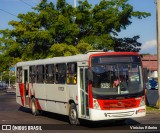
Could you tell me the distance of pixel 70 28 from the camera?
33.0 m

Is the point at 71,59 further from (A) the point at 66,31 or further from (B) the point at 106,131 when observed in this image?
(A) the point at 66,31

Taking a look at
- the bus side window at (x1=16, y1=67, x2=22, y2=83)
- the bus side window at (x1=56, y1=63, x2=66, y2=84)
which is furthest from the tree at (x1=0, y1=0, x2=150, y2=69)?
the bus side window at (x1=56, y1=63, x2=66, y2=84)

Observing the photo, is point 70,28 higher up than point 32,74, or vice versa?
point 70,28

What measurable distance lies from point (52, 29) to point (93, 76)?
1874cm

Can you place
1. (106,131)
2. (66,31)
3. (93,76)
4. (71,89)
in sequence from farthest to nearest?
(66,31), (71,89), (93,76), (106,131)

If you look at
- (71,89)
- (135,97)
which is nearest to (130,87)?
(135,97)

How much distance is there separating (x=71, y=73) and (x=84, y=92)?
149cm

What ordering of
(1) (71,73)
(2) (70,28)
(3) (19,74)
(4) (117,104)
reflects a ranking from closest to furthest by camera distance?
(4) (117,104)
(1) (71,73)
(3) (19,74)
(2) (70,28)

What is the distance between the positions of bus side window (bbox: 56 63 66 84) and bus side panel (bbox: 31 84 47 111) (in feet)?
6.29

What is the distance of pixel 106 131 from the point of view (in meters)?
14.0

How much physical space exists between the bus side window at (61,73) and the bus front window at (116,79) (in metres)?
2.56

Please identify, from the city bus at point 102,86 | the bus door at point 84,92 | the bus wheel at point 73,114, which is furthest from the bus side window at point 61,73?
the bus door at point 84,92

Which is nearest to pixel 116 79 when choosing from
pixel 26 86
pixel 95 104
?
pixel 95 104

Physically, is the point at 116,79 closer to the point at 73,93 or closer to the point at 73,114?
the point at 73,93
